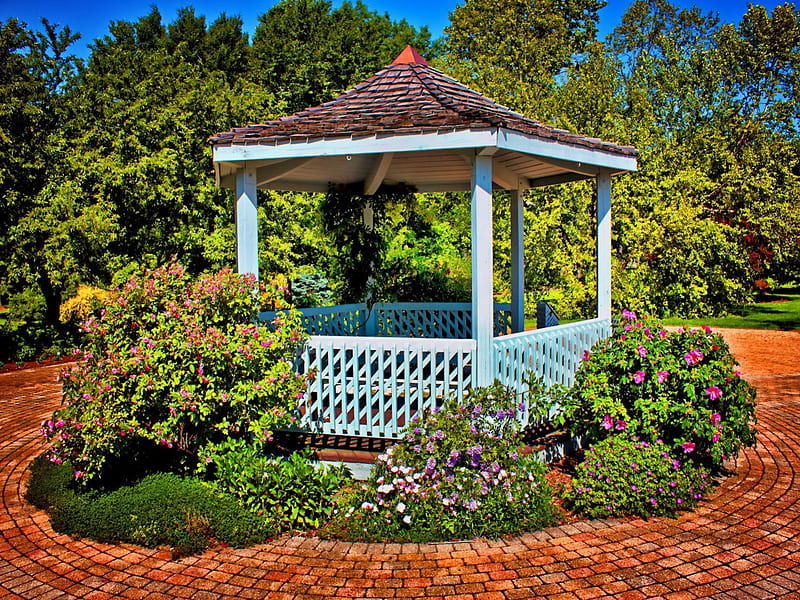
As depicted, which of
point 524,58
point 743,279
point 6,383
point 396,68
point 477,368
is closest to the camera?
point 477,368

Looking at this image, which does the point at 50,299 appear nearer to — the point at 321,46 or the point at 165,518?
the point at 165,518

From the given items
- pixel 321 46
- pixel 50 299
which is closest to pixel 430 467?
pixel 50 299

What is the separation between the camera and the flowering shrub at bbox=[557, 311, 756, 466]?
543 cm

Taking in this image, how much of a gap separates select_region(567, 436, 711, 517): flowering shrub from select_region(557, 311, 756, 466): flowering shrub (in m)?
0.26

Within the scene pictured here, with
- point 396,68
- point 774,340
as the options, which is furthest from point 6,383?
point 774,340

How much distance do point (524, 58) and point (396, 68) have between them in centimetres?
1708

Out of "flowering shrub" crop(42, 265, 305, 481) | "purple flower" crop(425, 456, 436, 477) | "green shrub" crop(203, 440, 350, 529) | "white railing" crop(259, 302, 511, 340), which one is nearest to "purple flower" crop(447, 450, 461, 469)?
"purple flower" crop(425, 456, 436, 477)

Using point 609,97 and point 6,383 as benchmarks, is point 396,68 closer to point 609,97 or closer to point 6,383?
point 6,383

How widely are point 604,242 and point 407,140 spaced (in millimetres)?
3142

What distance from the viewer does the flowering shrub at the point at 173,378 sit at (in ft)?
16.6

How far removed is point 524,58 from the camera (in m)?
23.0

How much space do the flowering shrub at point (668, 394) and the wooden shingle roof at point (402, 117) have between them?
224cm

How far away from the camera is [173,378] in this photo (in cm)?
512

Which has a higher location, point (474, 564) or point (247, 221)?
A: point (247, 221)
